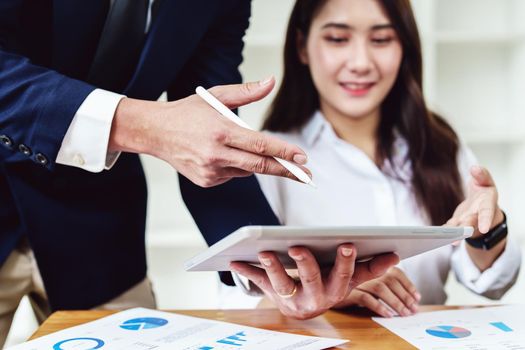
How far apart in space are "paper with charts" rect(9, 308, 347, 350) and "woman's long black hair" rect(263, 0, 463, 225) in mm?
847

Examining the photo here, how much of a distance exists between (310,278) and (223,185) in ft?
1.08

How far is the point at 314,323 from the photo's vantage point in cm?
100

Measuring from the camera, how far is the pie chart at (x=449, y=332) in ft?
2.98

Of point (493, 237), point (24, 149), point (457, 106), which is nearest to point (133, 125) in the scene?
point (24, 149)

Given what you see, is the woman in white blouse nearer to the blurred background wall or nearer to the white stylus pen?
the white stylus pen

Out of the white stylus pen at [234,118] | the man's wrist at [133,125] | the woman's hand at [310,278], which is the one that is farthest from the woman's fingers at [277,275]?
the man's wrist at [133,125]

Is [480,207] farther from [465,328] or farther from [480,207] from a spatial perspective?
[465,328]

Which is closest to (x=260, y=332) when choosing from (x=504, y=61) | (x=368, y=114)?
(x=368, y=114)

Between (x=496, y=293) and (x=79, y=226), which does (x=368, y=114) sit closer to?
(x=496, y=293)

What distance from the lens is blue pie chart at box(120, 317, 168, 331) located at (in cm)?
95

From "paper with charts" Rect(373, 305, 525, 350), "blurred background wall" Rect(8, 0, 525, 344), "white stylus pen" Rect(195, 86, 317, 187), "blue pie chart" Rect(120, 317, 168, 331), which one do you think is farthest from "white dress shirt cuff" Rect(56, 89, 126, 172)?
"blurred background wall" Rect(8, 0, 525, 344)

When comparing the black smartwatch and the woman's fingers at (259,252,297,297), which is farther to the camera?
the black smartwatch

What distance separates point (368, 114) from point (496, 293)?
1.81 feet

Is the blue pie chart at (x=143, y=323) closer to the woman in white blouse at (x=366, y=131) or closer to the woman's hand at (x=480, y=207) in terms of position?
the woman's hand at (x=480, y=207)
